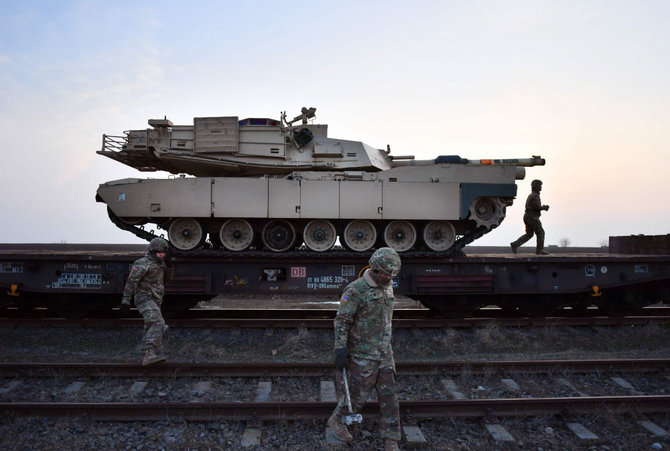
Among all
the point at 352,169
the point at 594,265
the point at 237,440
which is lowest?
the point at 237,440

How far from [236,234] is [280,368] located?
3940 mm

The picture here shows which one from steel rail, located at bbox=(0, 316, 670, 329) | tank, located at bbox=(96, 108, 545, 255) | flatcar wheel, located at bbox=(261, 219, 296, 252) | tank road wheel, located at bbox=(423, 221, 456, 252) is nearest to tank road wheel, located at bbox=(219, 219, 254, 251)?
tank, located at bbox=(96, 108, 545, 255)

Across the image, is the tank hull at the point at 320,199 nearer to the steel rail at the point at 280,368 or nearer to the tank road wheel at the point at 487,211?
the tank road wheel at the point at 487,211

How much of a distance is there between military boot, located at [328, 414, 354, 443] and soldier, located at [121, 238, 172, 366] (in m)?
3.46

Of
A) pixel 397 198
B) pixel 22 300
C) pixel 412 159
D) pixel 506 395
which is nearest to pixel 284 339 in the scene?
pixel 397 198

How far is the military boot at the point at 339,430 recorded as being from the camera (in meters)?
4.76

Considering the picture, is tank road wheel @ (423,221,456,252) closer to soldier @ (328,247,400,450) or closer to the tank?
the tank

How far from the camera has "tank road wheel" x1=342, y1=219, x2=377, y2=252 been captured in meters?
10.2

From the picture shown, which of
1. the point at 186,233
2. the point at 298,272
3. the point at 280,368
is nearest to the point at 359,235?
the point at 298,272

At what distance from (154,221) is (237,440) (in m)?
6.58

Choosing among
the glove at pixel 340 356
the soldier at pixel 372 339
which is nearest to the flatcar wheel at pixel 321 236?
the soldier at pixel 372 339

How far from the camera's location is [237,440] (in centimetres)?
503

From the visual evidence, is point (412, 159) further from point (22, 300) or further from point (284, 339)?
point (22, 300)

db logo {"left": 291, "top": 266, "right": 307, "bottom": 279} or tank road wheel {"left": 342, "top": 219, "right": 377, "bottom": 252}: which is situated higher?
tank road wheel {"left": 342, "top": 219, "right": 377, "bottom": 252}
